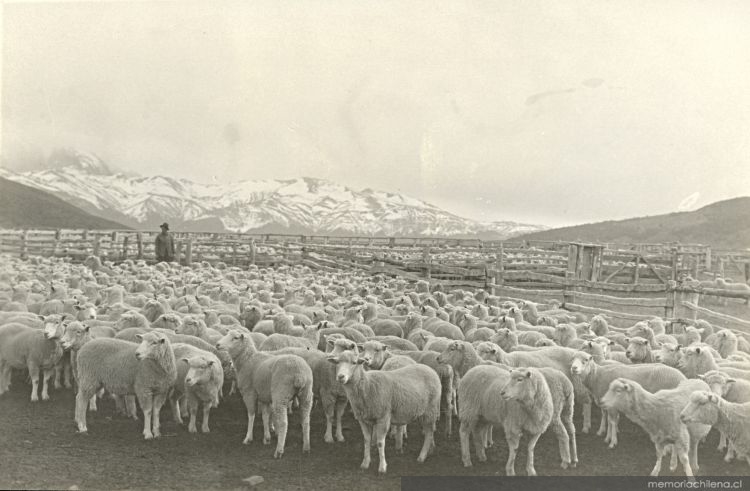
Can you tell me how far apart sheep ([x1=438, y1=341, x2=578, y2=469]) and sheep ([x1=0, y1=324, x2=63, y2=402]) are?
5978 mm

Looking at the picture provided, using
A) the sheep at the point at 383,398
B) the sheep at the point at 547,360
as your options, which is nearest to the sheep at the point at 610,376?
the sheep at the point at 547,360

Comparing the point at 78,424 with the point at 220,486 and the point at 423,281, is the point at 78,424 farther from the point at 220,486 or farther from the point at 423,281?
the point at 423,281

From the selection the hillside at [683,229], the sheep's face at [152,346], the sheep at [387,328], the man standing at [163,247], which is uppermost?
the hillside at [683,229]

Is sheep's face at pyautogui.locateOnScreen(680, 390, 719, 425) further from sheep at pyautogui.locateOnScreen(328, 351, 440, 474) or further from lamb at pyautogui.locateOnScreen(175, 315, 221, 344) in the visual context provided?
lamb at pyautogui.locateOnScreen(175, 315, 221, 344)

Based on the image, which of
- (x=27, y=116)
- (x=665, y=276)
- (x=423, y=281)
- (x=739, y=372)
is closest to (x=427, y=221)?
(x=665, y=276)

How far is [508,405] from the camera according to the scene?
663 cm

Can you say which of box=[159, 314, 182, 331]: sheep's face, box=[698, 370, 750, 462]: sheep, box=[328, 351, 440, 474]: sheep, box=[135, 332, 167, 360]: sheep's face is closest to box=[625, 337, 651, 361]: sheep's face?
box=[698, 370, 750, 462]: sheep

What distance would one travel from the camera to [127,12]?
40.7 ft

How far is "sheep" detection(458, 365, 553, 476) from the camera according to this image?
6.48 metres

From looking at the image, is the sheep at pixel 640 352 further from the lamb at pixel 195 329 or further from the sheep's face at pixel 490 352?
the lamb at pixel 195 329

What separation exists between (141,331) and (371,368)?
12.3 ft

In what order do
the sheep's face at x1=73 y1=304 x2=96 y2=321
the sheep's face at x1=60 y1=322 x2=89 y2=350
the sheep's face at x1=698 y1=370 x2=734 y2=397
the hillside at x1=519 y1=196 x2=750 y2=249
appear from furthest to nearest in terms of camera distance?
the hillside at x1=519 y1=196 x2=750 y2=249 < the sheep's face at x1=73 y1=304 x2=96 y2=321 < the sheep's face at x1=60 y1=322 x2=89 y2=350 < the sheep's face at x1=698 y1=370 x2=734 y2=397

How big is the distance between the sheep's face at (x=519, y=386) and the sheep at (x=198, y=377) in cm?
383

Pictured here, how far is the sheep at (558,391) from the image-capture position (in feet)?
22.4
